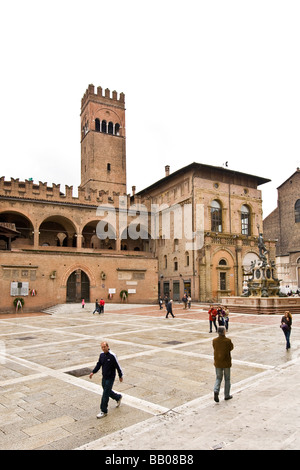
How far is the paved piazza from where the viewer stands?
543cm

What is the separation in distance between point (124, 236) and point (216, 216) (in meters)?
12.0

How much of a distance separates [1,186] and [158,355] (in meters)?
32.1

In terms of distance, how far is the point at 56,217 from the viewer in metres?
41.8

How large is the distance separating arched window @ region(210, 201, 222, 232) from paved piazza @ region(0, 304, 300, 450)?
30822 mm

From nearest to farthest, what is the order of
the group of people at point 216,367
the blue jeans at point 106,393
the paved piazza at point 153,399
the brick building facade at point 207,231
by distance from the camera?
the paved piazza at point 153,399 < the blue jeans at point 106,393 < the group of people at point 216,367 < the brick building facade at point 207,231

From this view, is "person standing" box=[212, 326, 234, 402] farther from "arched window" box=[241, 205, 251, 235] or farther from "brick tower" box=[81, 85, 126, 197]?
"brick tower" box=[81, 85, 126, 197]

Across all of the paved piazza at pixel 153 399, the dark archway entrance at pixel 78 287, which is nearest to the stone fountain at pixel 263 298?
the paved piazza at pixel 153 399

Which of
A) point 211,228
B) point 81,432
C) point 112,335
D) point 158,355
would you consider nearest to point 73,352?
point 158,355

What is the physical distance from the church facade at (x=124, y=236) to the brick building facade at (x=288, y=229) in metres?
7.47

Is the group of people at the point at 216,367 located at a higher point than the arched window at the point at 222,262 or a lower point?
lower

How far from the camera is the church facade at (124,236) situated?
35812 millimetres

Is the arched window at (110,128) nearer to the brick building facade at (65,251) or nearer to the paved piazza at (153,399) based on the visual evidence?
the brick building facade at (65,251)

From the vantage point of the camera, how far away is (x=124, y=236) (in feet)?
153

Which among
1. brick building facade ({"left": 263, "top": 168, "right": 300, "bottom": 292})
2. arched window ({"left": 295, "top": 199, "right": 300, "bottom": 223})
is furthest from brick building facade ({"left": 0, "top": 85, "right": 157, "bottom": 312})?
arched window ({"left": 295, "top": 199, "right": 300, "bottom": 223})
